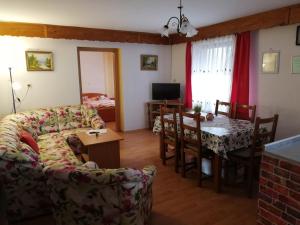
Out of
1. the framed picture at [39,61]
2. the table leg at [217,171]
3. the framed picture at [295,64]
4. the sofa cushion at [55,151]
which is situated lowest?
the table leg at [217,171]

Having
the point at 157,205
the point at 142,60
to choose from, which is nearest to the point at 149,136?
the point at 142,60

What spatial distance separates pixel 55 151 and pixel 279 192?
266cm

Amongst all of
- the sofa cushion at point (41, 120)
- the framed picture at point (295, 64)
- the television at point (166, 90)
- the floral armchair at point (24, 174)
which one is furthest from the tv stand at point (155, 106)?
the floral armchair at point (24, 174)

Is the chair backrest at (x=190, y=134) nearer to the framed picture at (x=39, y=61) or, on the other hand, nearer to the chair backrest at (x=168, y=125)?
the chair backrest at (x=168, y=125)

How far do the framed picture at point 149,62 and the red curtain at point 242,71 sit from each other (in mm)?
2186

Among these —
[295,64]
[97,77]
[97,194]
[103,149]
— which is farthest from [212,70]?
[97,77]

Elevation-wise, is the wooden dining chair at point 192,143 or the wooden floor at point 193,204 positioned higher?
the wooden dining chair at point 192,143

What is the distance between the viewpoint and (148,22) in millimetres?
4227

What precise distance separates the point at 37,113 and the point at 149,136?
2.43 m

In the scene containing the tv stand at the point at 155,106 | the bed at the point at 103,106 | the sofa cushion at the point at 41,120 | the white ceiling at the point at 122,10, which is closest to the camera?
the white ceiling at the point at 122,10

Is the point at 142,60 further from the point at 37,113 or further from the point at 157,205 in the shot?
the point at 157,205

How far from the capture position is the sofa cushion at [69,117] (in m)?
4.32

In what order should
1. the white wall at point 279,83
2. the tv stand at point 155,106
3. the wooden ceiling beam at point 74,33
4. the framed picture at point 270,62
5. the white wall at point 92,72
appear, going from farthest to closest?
the white wall at point 92,72 → the tv stand at point 155,106 → the wooden ceiling beam at point 74,33 → the framed picture at point 270,62 → the white wall at point 279,83

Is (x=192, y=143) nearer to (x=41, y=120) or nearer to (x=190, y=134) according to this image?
(x=190, y=134)
